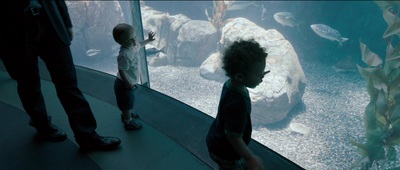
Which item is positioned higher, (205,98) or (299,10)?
(299,10)

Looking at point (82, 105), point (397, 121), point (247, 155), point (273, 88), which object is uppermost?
point (247, 155)

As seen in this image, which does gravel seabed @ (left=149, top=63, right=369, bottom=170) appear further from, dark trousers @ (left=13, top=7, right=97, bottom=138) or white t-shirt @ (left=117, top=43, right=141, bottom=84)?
dark trousers @ (left=13, top=7, right=97, bottom=138)

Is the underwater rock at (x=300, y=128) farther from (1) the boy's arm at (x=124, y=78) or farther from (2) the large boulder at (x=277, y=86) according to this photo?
(1) the boy's arm at (x=124, y=78)

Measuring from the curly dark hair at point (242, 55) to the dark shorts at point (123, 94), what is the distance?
119cm

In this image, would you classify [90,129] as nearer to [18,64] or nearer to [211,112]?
[18,64]

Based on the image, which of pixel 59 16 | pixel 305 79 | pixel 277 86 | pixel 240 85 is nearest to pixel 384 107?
pixel 240 85

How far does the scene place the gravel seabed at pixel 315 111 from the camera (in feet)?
15.0

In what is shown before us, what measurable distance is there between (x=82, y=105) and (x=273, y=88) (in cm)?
534

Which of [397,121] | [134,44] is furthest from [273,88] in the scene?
[134,44]

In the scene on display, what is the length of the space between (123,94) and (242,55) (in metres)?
1.37

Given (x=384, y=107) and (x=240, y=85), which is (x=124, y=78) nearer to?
(x=240, y=85)

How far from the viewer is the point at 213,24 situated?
10750 mm

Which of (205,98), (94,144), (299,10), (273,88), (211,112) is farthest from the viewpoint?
(299,10)

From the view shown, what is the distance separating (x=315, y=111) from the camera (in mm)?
6781
